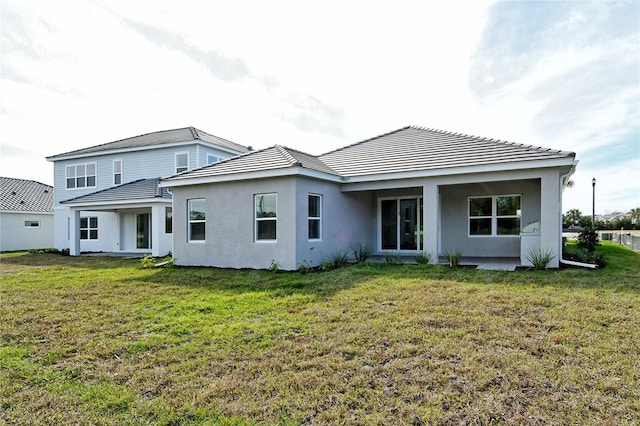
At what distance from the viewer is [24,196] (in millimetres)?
28734

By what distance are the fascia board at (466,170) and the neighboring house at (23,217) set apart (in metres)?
25.6

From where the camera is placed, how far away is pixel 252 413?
3.31 meters

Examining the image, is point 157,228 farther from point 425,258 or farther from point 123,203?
point 425,258

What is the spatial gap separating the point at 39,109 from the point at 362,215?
36.2ft

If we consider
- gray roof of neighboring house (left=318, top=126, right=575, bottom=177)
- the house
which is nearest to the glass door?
the house

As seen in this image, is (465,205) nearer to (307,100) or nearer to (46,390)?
(307,100)

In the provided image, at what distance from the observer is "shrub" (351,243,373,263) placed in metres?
12.8

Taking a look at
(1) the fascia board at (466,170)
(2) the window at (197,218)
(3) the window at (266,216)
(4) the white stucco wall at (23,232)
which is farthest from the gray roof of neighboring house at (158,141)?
(1) the fascia board at (466,170)

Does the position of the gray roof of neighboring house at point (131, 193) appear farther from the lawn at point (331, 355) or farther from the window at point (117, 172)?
the lawn at point (331, 355)

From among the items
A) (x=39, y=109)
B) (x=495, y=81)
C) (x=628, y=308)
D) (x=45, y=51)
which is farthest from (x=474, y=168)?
(x=39, y=109)

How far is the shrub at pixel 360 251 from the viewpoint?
12.8 metres

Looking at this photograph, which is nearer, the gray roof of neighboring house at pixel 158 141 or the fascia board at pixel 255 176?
the fascia board at pixel 255 176

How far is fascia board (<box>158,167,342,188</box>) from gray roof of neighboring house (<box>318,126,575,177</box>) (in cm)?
164

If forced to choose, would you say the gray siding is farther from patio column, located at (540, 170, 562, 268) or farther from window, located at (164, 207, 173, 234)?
patio column, located at (540, 170, 562, 268)
